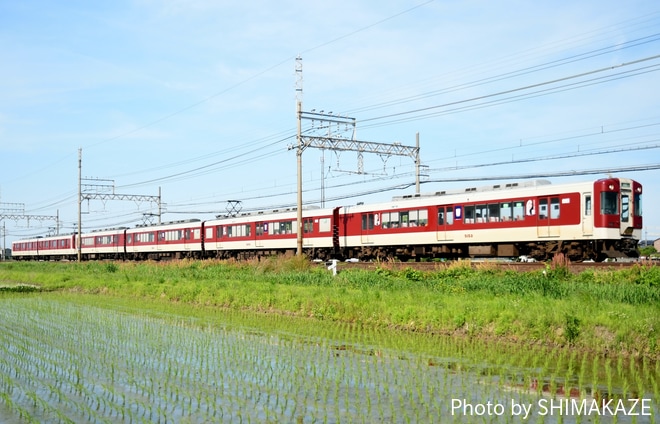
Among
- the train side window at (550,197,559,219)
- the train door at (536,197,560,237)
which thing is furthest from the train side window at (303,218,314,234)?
the train side window at (550,197,559,219)

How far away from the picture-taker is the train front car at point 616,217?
2398 centimetres

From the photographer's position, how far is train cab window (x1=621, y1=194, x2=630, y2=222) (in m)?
24.5

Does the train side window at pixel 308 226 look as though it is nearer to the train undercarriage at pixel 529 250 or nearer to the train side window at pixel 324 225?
the train side window at pixel 324 225

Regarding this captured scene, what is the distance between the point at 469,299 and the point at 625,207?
13.1m

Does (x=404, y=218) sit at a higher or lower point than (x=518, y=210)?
lower

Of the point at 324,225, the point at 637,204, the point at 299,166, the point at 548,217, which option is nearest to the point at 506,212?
the point at 548,217

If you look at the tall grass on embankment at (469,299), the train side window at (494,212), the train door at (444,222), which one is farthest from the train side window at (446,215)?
the tall grass on embankment at (469,299)

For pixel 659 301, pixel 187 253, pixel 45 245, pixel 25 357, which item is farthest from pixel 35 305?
pixel 45 245

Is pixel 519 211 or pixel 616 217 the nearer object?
pixel 616 217

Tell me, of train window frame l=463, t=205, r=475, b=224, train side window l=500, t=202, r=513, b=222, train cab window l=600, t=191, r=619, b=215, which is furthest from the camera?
train window frame l=463, t=205, r=475, b=224

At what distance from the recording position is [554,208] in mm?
25312

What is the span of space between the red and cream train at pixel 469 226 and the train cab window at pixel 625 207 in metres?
0.04

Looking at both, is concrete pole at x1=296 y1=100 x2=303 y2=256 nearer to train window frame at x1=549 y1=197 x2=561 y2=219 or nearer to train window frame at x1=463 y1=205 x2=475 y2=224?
train window frame at x1=463 y1=205 x2=475 y2=224

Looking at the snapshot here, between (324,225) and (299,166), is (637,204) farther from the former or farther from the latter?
(324,225)
